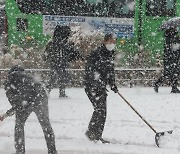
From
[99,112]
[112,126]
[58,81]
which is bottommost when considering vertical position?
[112,126]

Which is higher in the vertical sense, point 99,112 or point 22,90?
point 22,90

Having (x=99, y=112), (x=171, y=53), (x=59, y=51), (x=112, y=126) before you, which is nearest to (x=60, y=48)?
(x=59, y=51)

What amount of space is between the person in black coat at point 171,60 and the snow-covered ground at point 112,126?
320 mm

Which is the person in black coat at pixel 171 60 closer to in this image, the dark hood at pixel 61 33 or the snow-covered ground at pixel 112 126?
the snow-covered ground at pixel 112 126

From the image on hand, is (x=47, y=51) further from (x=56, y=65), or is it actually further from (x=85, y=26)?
(x=85, y=26)

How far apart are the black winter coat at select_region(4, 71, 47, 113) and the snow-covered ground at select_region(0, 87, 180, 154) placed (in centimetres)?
95

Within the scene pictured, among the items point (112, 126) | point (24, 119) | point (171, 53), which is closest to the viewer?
point (24, 119)

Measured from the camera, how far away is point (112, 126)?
933 cm

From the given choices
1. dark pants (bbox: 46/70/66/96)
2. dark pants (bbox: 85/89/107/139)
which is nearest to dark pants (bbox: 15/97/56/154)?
dark pants (bbox: 85/89/107/139)

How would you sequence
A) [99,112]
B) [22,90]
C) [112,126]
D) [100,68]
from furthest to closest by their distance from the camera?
[112,126], [99,112], [100,68], [22,90]

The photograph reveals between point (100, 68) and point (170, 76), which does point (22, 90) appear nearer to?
point (100, 68)

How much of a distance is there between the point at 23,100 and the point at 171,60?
7.28 meters

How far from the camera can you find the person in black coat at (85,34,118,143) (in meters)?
7.87

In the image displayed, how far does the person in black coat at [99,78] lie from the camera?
7871mm
